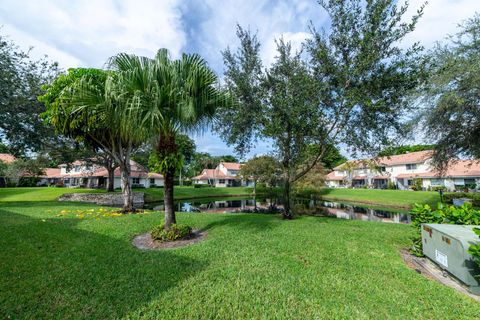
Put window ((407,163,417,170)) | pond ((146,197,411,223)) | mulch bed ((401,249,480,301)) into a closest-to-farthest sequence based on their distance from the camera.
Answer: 1. mulch bed ((401,249,480,301))
2. pond ((146,197,411,223))
3. window ((407,163,417,170))

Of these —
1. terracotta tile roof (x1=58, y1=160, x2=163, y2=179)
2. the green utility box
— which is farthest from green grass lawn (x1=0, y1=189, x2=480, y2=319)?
terracotta tile roof (x1=58, y1=160, x2=163, y2=179)

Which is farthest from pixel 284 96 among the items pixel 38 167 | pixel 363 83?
pixel 38 167

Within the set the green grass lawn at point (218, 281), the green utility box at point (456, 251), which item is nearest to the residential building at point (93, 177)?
the green grass lawn at point (218, 281)

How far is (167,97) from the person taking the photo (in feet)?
19.4

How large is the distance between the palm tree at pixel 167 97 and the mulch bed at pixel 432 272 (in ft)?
20.6

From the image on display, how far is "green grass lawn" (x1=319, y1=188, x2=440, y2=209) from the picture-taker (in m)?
21.0

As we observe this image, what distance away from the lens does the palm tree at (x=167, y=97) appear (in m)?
5.66

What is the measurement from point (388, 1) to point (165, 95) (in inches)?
304

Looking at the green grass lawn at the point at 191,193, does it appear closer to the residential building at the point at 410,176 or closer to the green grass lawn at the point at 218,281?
the residential building at the point at 410,176

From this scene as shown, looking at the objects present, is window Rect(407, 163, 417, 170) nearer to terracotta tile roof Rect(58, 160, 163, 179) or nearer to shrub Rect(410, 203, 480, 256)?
shrub Rect(410, 203, 480, 256)

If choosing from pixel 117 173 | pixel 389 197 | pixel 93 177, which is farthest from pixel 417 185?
pixel 93 177

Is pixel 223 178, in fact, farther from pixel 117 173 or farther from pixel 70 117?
pixel 70 117

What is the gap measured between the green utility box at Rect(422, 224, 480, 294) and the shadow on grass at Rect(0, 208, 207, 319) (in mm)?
4580

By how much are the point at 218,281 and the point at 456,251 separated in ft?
13.6
